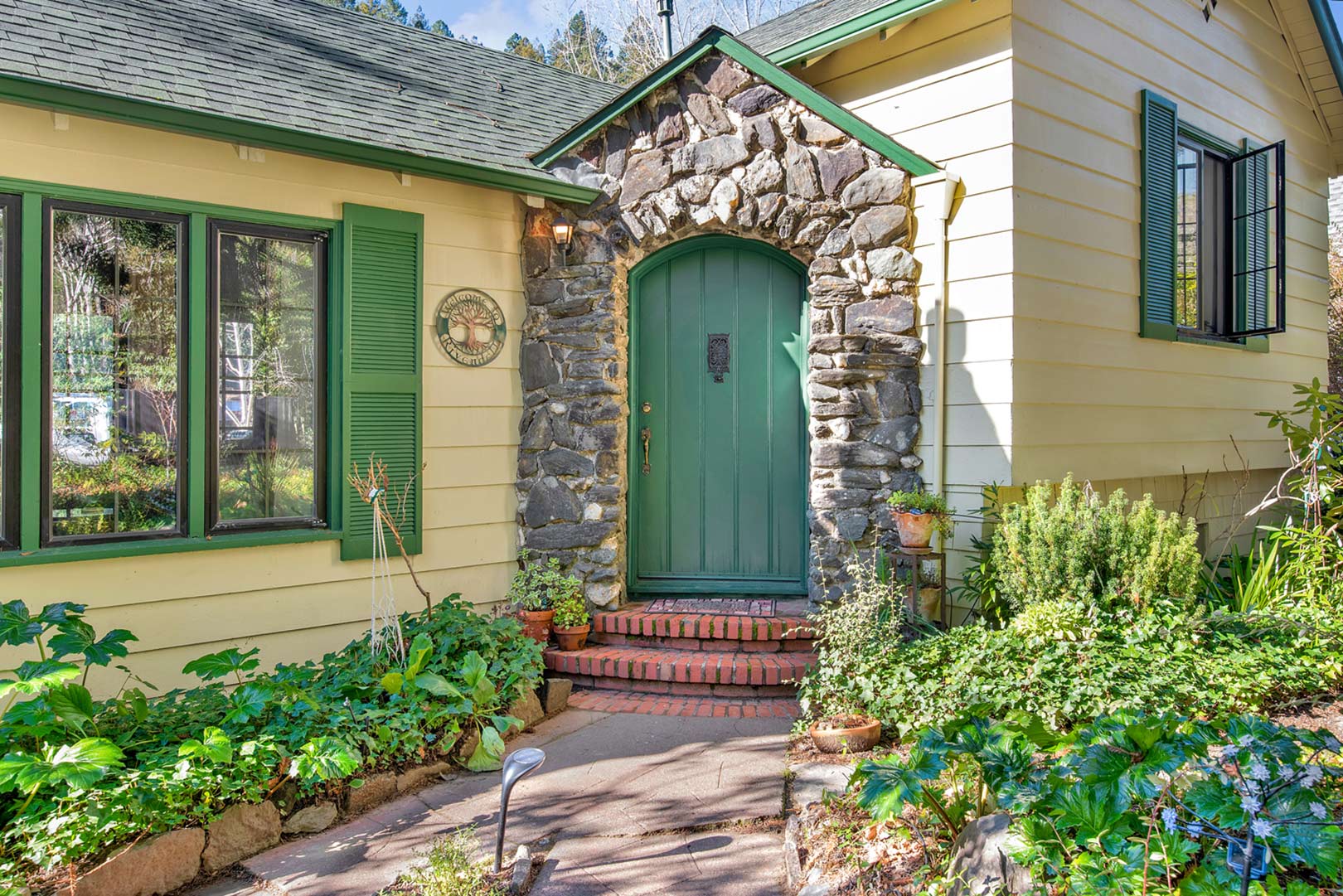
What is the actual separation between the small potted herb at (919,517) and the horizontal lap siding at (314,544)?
7.75ft

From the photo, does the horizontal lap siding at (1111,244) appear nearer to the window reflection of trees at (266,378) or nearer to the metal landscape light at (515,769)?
the metal landscape light at (515,769)

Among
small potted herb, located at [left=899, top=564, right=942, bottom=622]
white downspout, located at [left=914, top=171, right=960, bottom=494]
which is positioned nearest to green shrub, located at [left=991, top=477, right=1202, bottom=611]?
small potted herb, located at [left=899, top=564, right=942, bottom=622]

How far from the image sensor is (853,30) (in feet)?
16.7

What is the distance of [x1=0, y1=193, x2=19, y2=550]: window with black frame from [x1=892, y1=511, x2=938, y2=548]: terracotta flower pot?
4122 millimetres

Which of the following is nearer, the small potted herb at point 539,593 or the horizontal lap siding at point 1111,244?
the horizontal lap siding at point 1111,244

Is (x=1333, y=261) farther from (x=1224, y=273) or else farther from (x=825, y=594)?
(x=825, y=594)

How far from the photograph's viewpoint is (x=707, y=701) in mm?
4570

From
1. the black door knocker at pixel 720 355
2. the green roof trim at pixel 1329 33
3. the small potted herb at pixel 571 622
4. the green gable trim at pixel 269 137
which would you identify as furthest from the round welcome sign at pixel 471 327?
the green roof trim at pixel 1329 33

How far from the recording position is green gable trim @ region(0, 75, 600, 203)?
364cm

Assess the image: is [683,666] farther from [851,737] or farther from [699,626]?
[851,737]

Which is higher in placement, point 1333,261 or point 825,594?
point 1333,261

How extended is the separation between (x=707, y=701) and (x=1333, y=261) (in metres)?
9.21

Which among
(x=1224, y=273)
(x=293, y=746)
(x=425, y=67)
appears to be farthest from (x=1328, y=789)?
(x=425, y=67)

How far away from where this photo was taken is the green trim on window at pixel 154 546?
12.7 ft
